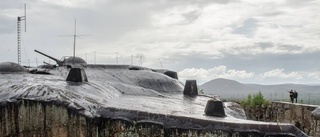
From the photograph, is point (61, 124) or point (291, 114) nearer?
point (61, 124)

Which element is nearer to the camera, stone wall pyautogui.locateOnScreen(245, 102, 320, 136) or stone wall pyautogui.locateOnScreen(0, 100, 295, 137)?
stone wall pyautogui.locateOnScreen(0, 100, 295, 137)

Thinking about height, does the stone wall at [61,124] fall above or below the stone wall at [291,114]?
above

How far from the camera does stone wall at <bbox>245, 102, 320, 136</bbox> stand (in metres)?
11.5

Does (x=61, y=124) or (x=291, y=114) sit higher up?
(x=61, y=124)

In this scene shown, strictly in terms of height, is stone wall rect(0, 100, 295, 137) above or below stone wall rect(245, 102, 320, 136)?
above

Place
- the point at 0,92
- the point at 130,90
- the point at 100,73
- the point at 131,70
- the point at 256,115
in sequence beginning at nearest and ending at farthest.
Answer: the point at 0,92
the point at 130,90
the point at 100,73
the point at 131,70
the point at 256,115

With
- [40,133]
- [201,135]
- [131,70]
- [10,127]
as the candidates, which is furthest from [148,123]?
[131,70]

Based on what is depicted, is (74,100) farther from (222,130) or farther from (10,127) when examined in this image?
(222,130)

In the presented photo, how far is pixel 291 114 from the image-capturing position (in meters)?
13.8

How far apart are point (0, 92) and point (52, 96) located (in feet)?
3.33

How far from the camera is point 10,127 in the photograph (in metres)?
5.40

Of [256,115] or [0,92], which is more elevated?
[0,92]

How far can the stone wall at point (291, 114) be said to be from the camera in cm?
1148

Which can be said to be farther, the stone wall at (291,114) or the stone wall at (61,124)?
the stone wall at (291,114)
